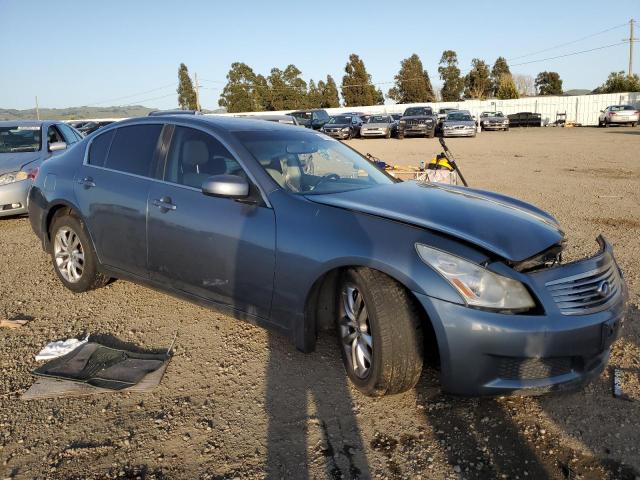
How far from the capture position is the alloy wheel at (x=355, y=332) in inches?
116

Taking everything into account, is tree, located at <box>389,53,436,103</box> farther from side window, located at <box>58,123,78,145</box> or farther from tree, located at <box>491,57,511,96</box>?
side window, located at <box>58,123,78,145</box>

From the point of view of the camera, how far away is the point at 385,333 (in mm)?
2736

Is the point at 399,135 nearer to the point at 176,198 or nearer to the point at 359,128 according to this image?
the point at 359,128

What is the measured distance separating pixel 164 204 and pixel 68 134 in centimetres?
688

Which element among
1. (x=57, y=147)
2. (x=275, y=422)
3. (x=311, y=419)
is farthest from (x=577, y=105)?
(x=275, y=422)

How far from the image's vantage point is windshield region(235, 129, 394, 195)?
140 inches

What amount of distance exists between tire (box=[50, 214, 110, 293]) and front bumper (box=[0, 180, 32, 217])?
11.0 feet

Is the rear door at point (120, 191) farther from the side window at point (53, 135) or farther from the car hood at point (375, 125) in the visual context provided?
the car hood at point (375, 125)

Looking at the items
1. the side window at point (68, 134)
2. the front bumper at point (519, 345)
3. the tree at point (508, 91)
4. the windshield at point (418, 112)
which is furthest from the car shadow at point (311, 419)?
the tree at point (508, 91)

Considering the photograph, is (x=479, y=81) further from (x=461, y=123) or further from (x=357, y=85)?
(x=461, y=123)

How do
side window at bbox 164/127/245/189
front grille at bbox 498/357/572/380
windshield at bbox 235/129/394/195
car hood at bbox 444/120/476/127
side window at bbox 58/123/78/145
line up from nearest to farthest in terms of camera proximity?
front grille at bbox 498/357/572/380 → windshield at bbox 235/129/394/195 → side window at bbox 164/127/245/189 → side window at bbox 58/123/78/145 → car hood at bbox 444/120/476/127

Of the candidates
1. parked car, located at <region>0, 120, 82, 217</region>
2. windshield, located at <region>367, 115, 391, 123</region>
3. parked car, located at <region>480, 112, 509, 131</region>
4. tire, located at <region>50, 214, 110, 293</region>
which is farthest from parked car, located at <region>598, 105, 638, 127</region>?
tire, located at <region>50, 214, 110, 293</region>

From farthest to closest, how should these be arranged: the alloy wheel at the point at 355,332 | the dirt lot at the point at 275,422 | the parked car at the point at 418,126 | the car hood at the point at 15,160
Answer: the parked car at the point at 418,126, the car hood at the point at 15,160, the alloy wheel at the point at 355,332, the dirt lot at the point at 275,422

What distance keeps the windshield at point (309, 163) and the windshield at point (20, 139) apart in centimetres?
636
